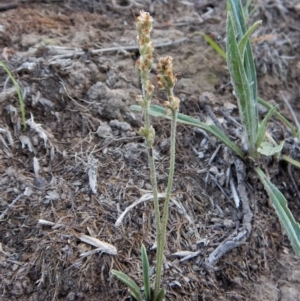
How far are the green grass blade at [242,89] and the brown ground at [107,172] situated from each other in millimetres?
157

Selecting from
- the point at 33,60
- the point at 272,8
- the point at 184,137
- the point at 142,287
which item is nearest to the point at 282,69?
the point at 272,8

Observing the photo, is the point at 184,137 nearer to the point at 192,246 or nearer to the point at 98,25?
the point at 192,246

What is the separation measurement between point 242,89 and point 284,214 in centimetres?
50

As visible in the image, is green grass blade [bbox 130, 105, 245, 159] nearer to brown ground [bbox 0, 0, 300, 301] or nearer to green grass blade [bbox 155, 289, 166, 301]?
brown ground [bbox 0, 0, 300, 301]

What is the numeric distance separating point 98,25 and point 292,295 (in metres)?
1.56

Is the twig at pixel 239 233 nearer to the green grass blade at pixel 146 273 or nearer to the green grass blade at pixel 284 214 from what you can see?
the green grass blade at pixel 284 214

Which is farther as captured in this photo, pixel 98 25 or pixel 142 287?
pixel 98 25

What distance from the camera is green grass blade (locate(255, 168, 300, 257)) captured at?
6.13 feet

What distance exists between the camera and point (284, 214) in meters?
1.95

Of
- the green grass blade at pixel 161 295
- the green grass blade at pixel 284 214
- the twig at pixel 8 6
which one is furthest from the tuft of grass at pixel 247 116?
the twig at pixel 8 6

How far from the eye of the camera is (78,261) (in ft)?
5.98

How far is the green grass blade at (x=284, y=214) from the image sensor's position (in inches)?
73.5

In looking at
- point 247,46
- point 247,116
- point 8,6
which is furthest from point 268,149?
point 8,6

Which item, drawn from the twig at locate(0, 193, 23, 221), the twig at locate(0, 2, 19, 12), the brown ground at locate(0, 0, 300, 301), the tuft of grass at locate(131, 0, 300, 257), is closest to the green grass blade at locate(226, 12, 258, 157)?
the tuft of grass at locate(131, 0, 300, 257)
